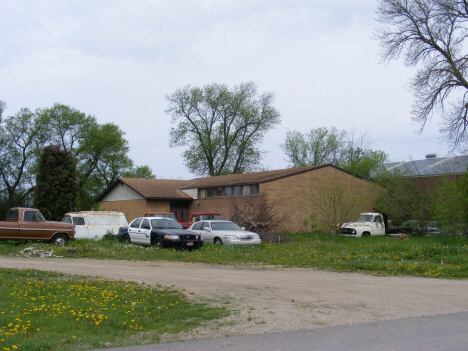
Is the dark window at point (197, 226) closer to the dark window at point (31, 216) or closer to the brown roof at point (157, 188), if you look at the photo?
the dark window at point (31, 216)

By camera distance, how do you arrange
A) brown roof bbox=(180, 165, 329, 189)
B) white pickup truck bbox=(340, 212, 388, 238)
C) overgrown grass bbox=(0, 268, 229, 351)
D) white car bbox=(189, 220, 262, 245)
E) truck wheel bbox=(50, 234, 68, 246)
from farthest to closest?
brown roof bbox=(180, 165, 329, 189), white pickup truck bbox=(340, 212, 388, 238), white car bbox=(189, 220, 262, 245), truck wheel bbox=(50, 234, 68, 246), overgrown grass bbox=(0, 268, 229, 351)

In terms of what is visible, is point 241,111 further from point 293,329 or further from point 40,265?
point 293,329

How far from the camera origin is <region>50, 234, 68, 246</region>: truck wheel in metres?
21.5

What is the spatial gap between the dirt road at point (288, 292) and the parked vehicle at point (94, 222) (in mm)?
7320

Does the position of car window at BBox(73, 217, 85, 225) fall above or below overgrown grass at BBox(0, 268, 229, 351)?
above

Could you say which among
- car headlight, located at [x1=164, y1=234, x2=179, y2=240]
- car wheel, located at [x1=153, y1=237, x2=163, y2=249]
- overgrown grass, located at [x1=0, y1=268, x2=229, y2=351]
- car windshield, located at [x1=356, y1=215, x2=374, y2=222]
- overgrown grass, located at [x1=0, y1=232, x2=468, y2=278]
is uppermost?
car windshield, located at [x1=356, y1=215, x2=374, y2=222]

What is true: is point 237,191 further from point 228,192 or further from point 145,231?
point 145,231

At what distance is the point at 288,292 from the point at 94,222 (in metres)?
16.0

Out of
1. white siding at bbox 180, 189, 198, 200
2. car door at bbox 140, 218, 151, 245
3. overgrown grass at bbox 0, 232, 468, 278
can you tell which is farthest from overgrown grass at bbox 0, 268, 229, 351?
white siding at bbox 180, 189, 198, 200

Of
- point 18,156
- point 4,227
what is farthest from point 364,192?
point 18,156

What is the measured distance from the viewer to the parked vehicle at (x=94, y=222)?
23828 millimetres

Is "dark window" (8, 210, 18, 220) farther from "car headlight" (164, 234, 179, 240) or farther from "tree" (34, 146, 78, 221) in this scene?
"tree" (34, 146, 78, 221)

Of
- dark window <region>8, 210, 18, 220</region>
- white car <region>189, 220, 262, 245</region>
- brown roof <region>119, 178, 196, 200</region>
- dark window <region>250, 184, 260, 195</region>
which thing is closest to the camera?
dark window <region>8, 210, 18, 220</region>

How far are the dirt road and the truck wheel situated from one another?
508 cm
